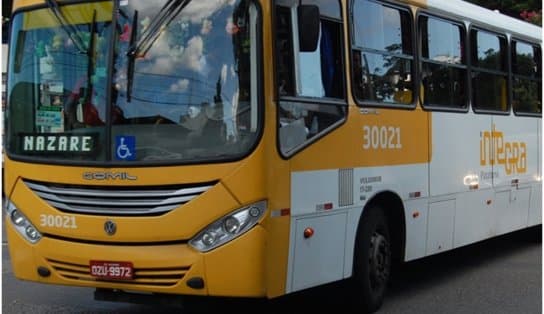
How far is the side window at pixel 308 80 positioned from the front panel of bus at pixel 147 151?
0.28 meters

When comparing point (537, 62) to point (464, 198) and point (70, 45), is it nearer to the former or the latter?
point (464, 198)

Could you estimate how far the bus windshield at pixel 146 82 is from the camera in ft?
19.5

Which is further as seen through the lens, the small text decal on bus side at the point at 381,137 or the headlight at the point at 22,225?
the small text decal on bus side at the point at 381,137

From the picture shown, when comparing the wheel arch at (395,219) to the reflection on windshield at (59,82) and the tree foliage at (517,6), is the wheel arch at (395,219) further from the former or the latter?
the tree foliage at (517,6)

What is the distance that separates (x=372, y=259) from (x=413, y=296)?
1166 mm

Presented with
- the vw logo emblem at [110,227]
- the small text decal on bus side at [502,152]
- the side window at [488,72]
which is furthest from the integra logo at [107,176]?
the small text decal on bus side at [502,152]

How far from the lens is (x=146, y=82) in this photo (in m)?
6.14

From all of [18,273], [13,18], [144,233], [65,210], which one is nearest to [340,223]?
[144,233]

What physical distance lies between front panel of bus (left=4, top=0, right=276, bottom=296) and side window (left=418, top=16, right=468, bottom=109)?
2973 millimetres

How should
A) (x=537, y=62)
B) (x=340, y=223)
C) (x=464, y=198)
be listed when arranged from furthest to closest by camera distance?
(x=537, y=62) < (x=464, y=198) < (x=340, y=223)

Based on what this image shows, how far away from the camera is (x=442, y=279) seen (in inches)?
363

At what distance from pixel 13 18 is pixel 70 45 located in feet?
2.60

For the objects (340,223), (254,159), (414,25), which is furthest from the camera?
(414,25)

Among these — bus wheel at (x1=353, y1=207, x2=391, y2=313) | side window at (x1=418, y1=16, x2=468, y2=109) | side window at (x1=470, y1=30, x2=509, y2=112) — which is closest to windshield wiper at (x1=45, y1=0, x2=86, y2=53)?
bus wheel at (x1=353, y1=207, x2=391, y2=313)
